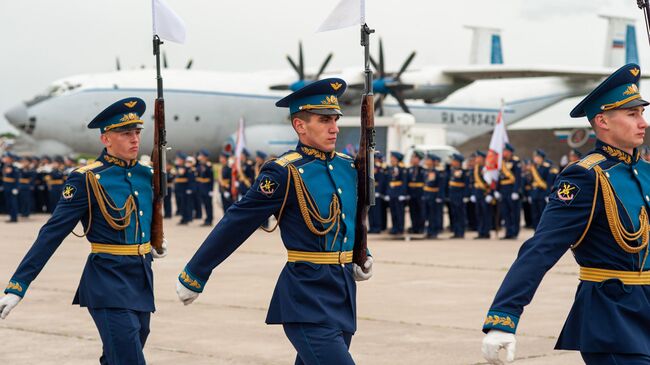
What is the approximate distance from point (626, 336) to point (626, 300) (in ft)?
0.50

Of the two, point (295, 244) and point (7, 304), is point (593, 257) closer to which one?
point (295, 244)

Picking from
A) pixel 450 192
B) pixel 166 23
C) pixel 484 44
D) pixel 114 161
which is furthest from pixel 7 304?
pixel 484 44

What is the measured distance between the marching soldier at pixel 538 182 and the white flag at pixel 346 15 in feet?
48.9

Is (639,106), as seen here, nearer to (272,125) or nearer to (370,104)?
(370,104)

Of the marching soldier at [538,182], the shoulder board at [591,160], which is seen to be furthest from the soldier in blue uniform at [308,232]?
the marching soldier at [538,182]

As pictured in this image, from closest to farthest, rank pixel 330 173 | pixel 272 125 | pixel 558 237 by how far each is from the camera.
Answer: pixel 558 237 → pixel 330 173 → pixel 272 125

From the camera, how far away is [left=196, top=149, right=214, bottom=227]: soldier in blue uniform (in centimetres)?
2281

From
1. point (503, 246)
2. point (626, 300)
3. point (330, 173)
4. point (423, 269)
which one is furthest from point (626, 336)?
point (503, 246)

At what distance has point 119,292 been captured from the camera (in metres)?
5.42

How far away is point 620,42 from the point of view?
165 ft

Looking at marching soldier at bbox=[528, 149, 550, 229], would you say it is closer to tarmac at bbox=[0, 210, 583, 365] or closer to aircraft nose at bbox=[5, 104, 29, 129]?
tarmac at bbox=[0, 210, 583, 365]

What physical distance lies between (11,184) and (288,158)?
21188mm

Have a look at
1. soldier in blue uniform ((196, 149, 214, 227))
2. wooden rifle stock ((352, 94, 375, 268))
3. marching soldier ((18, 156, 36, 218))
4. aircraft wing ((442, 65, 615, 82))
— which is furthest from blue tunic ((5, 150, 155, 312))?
aircraft wing ((442, 65, 615, 82))

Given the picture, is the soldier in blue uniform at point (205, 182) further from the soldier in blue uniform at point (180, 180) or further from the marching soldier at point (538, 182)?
the marching soldier at point (538, 182)
